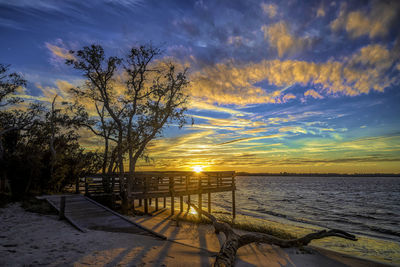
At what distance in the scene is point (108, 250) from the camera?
23.2 ft

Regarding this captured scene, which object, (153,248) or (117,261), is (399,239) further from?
(117,261)

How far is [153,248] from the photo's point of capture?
25.2ft

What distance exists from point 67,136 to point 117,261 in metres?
22.3

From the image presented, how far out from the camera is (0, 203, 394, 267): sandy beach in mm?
6191

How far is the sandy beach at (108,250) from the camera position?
20.3ft

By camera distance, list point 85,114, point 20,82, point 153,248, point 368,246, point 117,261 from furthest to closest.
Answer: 1. point 20,82
2. point 85,114
3. point 368,246
4. point 153,248
5. point 117,261

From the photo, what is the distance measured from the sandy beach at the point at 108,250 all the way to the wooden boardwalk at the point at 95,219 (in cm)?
52

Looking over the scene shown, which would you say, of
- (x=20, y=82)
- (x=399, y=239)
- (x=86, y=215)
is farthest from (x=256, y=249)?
(x=20, y=82)

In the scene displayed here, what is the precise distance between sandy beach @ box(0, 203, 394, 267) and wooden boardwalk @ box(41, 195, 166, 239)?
0.52 metres

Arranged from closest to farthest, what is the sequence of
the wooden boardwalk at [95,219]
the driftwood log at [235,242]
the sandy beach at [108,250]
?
1. the sandy beach at [108,250]
2. the driftwood log at [235,242]
3. the wooden boardwalk at [95,219]

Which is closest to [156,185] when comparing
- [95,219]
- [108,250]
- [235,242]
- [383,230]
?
[95,219]

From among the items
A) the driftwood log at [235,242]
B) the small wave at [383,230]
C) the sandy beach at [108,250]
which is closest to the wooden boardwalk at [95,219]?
the sandy beach at [108,250]

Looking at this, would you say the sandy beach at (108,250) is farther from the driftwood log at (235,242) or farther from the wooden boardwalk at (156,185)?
the wooden boardwalk at (156,185)

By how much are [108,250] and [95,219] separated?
4616 mm
